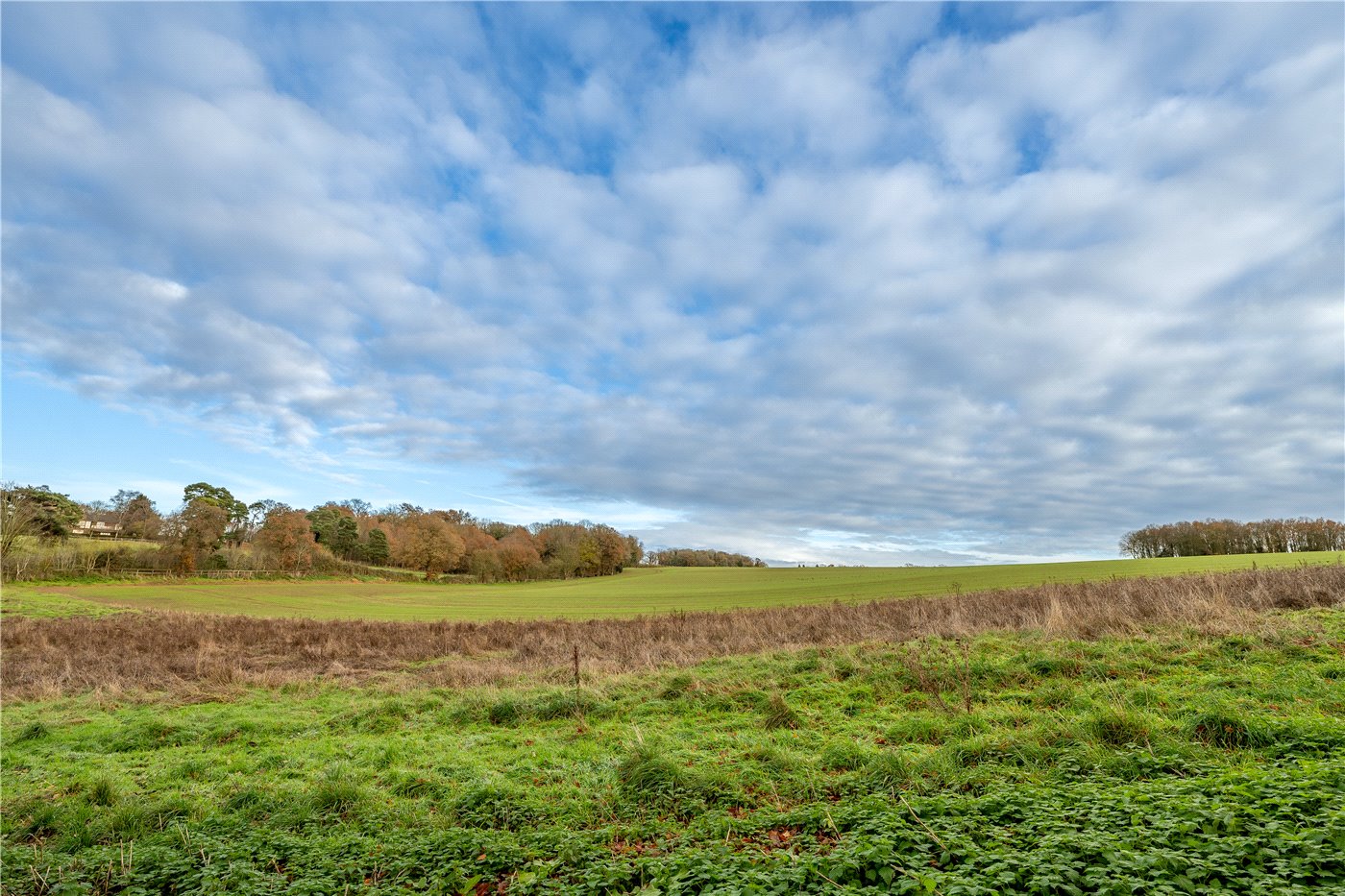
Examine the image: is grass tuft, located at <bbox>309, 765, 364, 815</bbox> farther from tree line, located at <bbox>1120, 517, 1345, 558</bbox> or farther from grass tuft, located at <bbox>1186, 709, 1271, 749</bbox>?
tree line, located at <bbox>1120, 517, 1345, 558</bbox>

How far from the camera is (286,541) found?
3649 inches

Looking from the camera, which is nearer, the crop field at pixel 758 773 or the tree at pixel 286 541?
the crop field at pixel 758 773

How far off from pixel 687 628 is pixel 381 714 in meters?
14.9

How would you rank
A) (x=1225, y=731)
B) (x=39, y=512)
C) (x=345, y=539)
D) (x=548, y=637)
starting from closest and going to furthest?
(x=1225, y=731) → (x=548, y=637) → (x=39, y=512) → (x=345, y=539)

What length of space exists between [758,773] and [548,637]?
2093 centimetres

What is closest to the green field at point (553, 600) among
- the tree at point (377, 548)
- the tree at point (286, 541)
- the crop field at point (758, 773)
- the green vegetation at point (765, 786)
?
the tree at point (286, 541)

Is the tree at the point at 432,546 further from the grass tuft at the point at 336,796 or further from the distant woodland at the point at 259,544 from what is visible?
the grass tuft at the point at 336,796

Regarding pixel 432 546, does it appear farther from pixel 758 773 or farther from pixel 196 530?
pixel 758 773

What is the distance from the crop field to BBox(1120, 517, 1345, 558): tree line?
76449 millimetres

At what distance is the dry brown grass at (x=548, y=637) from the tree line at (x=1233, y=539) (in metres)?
64.1

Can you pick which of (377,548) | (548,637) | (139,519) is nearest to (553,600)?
(548,637)

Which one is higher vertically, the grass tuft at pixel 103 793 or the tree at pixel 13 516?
the tree at pixel 13 516

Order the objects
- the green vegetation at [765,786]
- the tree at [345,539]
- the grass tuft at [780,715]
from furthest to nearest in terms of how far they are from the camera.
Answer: the tree at [345,539] → the grass tuft at [780,715] → the green vegetation at [765,786]

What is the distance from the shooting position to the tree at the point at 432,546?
109 meters
